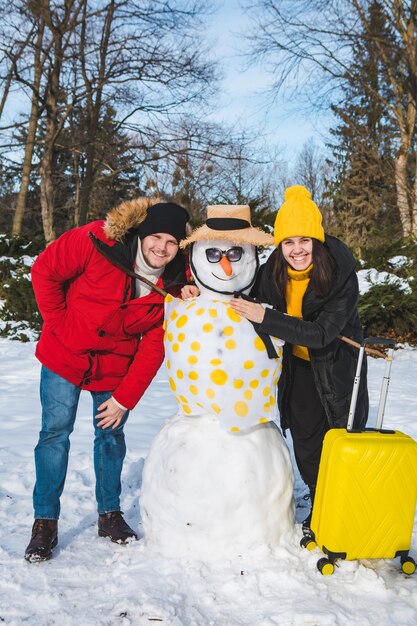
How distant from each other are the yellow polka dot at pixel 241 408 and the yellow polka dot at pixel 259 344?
0.24 metres

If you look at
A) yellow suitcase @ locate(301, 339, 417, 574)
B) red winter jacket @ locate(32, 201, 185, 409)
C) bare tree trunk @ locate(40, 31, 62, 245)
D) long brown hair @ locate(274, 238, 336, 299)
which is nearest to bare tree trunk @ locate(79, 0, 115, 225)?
bare tree trunk @ locate(40, 31, 62, 245)

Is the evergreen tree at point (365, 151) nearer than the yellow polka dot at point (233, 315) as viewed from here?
No

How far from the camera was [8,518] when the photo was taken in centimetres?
312

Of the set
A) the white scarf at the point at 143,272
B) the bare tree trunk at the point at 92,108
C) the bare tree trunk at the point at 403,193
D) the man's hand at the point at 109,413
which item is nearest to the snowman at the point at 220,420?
the white scarf at the point at 143,272

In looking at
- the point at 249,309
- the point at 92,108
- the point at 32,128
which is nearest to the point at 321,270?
the point at 249,309

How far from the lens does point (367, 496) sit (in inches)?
94.0

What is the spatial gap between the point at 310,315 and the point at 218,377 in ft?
1.73

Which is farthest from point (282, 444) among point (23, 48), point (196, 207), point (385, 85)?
point (196, 207)

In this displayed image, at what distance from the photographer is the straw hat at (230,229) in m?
2.54

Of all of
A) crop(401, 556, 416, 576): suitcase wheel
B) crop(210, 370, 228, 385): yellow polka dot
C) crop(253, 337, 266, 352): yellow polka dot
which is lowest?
crop(401, 556, 416, 576): suitcase wheel

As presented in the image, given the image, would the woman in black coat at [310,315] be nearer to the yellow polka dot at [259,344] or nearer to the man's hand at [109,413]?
the yellow polka dot at [259,344]

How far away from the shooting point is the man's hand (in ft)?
9.28

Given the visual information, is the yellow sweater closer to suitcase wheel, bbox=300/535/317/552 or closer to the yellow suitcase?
the yellow suitcase

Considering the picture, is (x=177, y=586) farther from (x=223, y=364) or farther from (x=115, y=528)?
(x=223, y=364)
